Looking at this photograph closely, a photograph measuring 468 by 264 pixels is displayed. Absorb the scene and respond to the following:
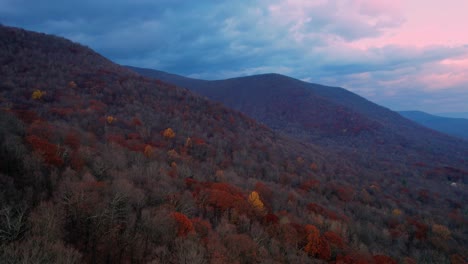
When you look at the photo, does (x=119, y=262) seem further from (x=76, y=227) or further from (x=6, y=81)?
(x=6, y=81)

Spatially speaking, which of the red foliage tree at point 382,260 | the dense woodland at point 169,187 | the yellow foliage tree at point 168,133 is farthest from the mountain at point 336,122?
the red foliage tree at point 382,260

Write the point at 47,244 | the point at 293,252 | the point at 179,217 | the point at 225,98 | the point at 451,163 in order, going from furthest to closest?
the point at 225,98
the point at 451,163
the point at 293,252
the point at 179,217
the point at 47,244

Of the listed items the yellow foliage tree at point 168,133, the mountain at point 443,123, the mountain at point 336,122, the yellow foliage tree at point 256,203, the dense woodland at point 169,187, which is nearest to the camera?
the dense woodland at point 169,187

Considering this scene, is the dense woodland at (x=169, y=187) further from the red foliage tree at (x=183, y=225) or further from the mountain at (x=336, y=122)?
the mountain at (x=336, y=122)

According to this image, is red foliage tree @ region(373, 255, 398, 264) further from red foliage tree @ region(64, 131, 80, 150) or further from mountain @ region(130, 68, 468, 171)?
mountain @ region(130, 68, 468, 171)

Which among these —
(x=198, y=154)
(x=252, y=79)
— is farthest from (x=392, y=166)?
(x=252, y=79)

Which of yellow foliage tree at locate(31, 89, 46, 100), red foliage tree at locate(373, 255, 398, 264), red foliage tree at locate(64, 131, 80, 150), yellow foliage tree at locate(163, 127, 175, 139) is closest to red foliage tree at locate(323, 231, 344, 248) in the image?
red foliage tree at locate(373, 255, 398, 264)
